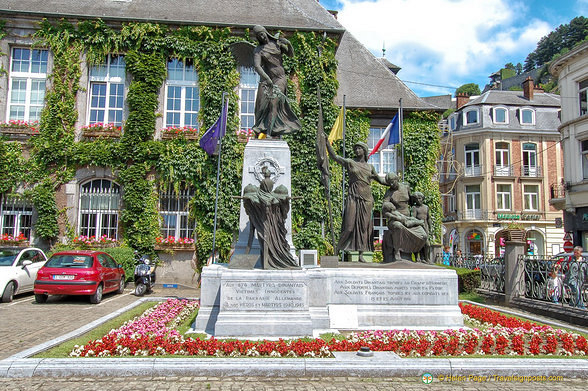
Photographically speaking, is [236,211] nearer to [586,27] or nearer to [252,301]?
[252,301]

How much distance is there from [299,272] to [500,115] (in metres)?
35.6

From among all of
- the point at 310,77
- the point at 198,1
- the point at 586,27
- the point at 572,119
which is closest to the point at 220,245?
the point at 310,77

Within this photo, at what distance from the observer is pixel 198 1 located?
19.8 meters

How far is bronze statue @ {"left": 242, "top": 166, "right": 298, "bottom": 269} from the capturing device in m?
7.62

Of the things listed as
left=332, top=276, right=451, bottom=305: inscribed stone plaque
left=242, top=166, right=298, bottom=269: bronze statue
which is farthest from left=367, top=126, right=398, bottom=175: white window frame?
left=242, top=166, right=298, bottom=269: bronze statue

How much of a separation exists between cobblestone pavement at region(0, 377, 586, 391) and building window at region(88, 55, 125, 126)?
47.8 ft

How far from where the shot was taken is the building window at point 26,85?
17797mm

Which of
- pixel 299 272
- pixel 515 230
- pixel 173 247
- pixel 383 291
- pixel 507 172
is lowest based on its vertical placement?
pixel 383 291

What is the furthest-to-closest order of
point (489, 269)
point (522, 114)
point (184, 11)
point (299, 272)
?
1. point (522, 114)
2. point (184, 11)
3. point (489, 269)
4. point (299, 272)

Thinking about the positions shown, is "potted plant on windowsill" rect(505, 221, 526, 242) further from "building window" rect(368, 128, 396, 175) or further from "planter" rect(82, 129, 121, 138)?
"planter" rect(82, 129, 121, 138)

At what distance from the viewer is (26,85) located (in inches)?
704

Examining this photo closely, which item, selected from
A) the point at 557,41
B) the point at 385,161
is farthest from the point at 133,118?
the point at 557,41

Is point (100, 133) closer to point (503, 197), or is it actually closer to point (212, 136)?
point (212, 136)

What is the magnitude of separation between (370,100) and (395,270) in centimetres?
1363
